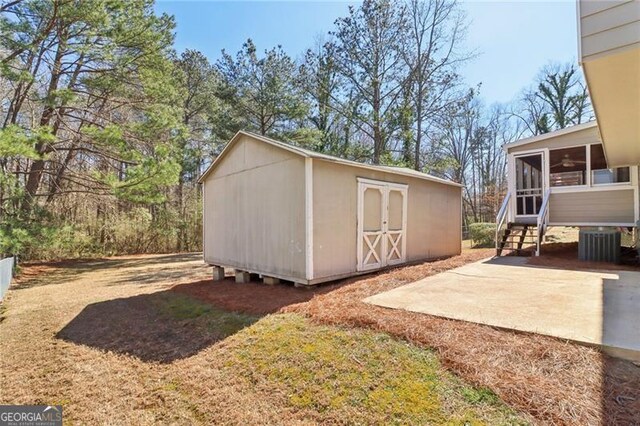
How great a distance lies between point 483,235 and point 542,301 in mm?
9183

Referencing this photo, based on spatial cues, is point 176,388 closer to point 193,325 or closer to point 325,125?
point 193,325

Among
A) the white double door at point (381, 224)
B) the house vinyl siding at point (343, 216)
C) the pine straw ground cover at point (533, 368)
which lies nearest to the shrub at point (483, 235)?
the house vinyl siding at point (343, 216)

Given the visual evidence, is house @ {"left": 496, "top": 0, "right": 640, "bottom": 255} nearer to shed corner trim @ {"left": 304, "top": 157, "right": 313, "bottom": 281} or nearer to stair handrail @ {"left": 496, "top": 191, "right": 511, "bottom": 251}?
stair handrail @ {"left": 496, "top": 191, "right": 511, "bottom": 251}

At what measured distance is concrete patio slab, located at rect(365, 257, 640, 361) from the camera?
3.06 metres

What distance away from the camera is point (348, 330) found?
3568mm

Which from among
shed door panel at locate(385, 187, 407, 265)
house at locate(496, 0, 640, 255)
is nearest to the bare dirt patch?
shed door panel at locate(385, 187, 407, 265)

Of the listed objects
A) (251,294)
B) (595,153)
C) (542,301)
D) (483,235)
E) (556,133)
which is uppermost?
(556,133)

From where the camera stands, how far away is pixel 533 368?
2.57 metres

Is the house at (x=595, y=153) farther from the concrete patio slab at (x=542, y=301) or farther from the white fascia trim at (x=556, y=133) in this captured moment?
the concrete patio slab at (x=542, y=301)

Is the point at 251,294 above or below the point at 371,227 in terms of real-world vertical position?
below

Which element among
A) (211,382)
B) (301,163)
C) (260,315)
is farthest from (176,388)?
(301,163)

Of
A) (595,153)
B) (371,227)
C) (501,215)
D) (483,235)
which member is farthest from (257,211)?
(483,235)

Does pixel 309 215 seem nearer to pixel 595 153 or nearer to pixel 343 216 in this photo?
pixel 343 216

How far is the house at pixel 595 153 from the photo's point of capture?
8.46ft
